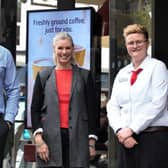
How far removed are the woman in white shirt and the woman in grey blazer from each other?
0.35 m

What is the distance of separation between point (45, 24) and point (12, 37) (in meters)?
0.63

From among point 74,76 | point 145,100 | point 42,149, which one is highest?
point 74,76

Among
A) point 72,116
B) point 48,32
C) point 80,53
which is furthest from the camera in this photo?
point 48,32

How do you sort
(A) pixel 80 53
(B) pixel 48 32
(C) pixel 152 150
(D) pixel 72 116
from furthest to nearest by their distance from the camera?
(B) pixel 48 32, (A) pixel 80 53, (D) pixel 72 116, (C) pixel 152 150

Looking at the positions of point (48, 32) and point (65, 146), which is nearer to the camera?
point (65, 146)

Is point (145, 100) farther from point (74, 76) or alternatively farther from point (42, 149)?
point (42, 149)


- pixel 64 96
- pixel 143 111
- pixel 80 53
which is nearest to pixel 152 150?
pixel 143 111

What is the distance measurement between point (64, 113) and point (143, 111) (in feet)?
2.46

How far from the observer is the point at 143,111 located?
434 centimetres

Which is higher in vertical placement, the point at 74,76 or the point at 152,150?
the point at 74,76

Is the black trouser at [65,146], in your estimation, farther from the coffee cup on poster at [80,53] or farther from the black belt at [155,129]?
the coffee cup on poster at [80,53]

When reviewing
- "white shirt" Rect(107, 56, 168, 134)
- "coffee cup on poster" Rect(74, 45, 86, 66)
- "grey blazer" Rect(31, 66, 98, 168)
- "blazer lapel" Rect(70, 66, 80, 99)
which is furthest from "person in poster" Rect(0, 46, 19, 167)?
"coffee cup on poster" Rect(74, 45, 86, 66)

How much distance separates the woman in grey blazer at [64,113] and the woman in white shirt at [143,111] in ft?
1.13

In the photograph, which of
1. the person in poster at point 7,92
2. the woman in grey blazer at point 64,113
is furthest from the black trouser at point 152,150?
the person in poster at point 7,92
